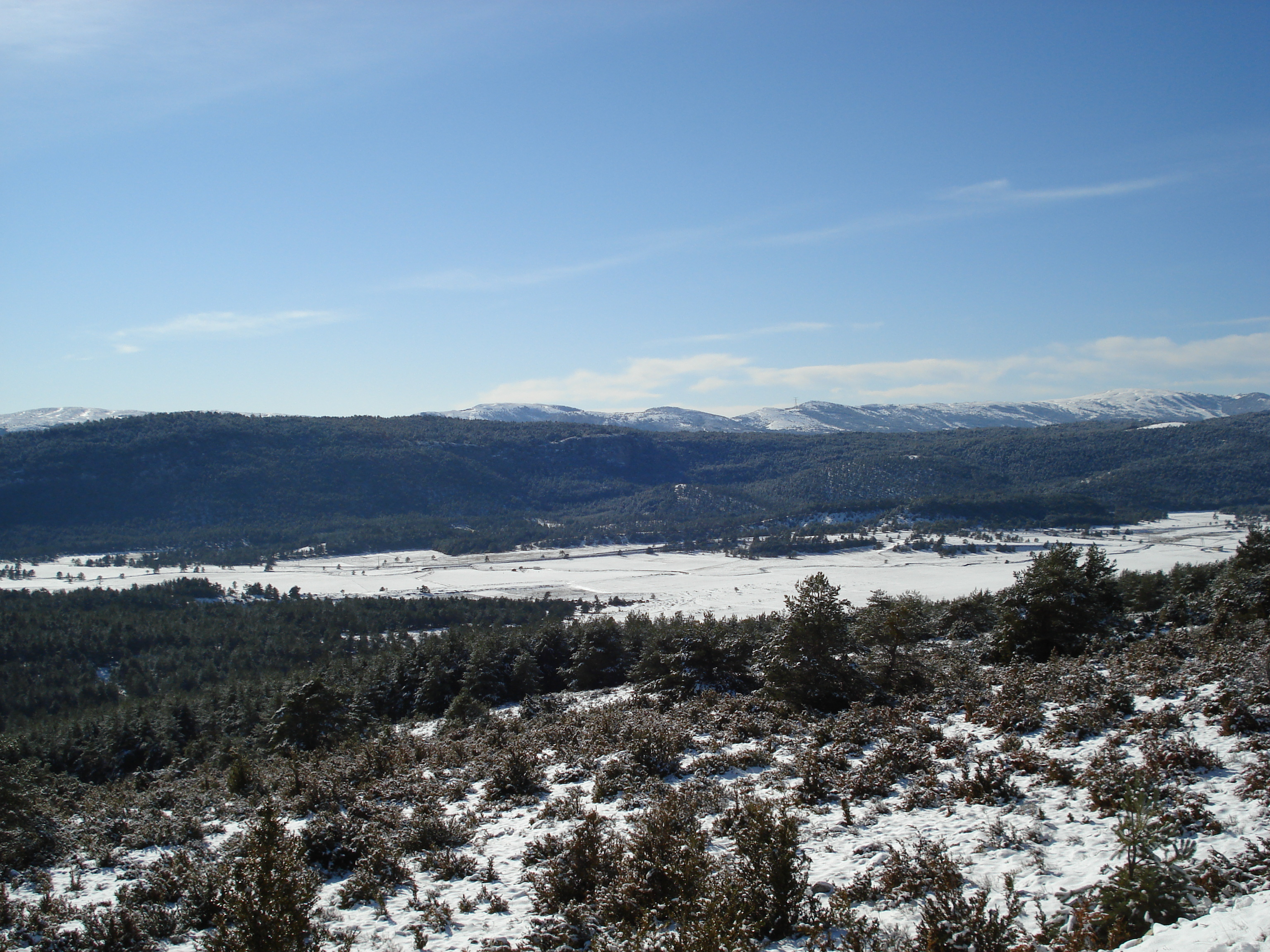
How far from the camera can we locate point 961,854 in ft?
31.9

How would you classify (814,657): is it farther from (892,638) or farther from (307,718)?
(307,718)

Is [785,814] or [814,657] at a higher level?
[785,814]

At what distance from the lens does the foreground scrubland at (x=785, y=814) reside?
7527 millimetres

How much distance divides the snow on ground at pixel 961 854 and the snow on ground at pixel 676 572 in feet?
241

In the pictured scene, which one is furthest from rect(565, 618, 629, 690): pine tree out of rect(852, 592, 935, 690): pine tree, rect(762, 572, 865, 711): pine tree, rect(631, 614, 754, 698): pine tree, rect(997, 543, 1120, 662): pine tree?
rect(997, 543, 1120, 662): pine tree

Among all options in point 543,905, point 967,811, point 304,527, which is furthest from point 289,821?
point 304,527

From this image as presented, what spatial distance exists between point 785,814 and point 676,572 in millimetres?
126108

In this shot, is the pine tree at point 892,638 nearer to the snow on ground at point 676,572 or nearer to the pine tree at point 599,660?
the pine tree at point 599,660

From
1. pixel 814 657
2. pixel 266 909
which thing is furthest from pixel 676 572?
pixel 266 909

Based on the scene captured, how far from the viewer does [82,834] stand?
49.4 ft

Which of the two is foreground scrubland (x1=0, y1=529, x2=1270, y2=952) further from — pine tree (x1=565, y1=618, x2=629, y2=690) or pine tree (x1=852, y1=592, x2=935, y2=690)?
pine tree (x1=565, y1=618, x2=629, y2=690)

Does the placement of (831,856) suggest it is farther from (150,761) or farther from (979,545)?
(979,545)

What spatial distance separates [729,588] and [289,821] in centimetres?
9884

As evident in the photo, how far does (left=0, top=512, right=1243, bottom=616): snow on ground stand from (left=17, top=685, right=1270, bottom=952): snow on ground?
73452mm
